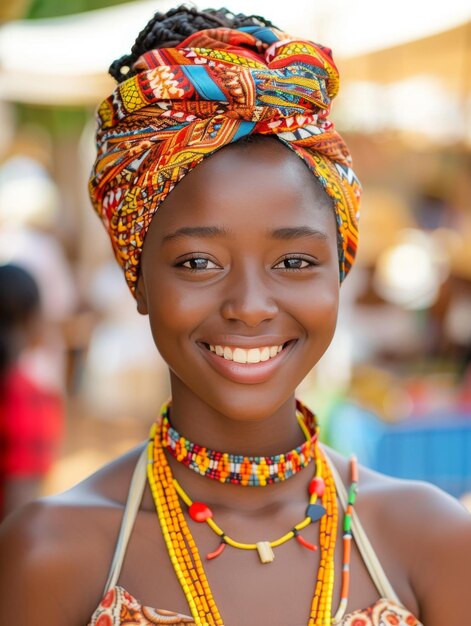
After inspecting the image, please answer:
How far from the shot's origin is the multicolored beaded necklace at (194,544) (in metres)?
1.62

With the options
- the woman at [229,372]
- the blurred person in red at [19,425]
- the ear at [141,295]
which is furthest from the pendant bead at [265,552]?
the blurred person in red at [19,425]

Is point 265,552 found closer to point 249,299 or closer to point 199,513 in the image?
point 199,513

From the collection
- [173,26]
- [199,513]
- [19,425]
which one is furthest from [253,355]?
[19,425]

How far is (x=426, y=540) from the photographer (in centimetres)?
173

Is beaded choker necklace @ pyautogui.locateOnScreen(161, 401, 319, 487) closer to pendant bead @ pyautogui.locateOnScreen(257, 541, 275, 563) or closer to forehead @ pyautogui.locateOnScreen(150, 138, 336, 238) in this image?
pendant bead @ pyautogui.locateOnScreen(257, 541, 275, 563)

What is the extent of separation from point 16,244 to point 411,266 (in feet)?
9.50

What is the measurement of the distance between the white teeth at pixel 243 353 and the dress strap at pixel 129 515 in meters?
0.33

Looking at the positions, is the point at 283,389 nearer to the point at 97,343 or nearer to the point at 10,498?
the point at 10,498

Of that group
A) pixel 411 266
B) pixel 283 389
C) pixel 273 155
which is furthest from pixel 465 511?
pixel 411 266

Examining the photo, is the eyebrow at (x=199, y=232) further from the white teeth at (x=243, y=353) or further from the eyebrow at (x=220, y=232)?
the white teeth at (x=243, y=353)

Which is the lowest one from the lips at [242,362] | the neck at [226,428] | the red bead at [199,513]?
the red bead at [199,513]

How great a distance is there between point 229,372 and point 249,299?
14 centimetres

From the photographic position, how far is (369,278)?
6.62 m

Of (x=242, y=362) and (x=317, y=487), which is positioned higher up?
(x=242, y=362)
